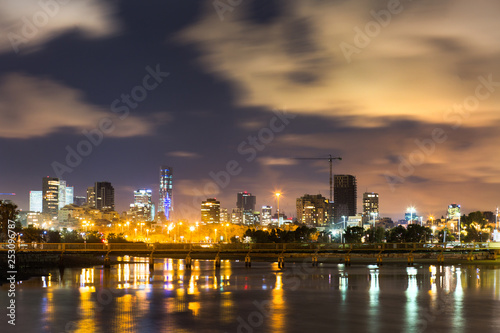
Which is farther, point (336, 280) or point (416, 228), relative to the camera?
point (416, 228)

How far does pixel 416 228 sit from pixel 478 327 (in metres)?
153

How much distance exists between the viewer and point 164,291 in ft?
143

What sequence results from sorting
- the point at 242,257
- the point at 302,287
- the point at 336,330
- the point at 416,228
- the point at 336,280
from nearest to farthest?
the point at 336,330 → the point at 302,287 → the point at 336,280 → the point at 242,257 → the point at 416,228

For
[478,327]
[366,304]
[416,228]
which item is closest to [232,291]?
[366,304]

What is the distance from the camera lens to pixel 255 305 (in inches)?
1401

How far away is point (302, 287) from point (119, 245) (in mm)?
41494

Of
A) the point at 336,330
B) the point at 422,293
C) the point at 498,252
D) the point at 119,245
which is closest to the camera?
the point at 336,330

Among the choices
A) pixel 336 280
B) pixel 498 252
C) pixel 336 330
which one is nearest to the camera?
pixel 336 330

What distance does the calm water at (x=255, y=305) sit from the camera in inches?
1116

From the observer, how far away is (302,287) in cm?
4725

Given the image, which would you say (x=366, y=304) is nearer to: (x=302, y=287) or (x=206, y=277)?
(x=302, y=287)

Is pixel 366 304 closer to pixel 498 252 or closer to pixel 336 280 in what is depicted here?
pixel 336 280

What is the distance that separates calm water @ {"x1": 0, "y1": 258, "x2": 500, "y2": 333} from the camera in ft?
93.0

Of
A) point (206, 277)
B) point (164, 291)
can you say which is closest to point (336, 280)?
point (206, 277)
